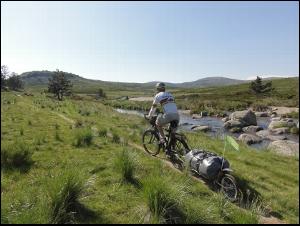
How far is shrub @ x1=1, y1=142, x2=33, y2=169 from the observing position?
35.2ft

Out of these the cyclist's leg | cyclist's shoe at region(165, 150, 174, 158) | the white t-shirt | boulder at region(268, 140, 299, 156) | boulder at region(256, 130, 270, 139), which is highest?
the white t-shirt

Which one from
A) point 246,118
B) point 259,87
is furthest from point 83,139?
point 259,87

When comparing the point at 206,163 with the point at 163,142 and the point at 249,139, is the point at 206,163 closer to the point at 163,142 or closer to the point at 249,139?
the point at 163,142

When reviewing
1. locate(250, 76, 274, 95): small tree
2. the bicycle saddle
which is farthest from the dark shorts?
locate(250, 76, 274, 95): small tree

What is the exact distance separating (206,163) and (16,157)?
20.3ft

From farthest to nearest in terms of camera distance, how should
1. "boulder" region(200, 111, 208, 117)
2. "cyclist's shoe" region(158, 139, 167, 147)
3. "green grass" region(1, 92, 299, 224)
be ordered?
1. "boulder" region(200, 111, 208, 117)
2. "cyclist's shoe" region(158, 139, 167, 147)
3. "green grass" region(1, 92, 299, 224)

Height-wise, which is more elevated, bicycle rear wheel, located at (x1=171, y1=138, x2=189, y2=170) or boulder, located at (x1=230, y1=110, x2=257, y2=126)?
bicycle rear wheel, located at (x1=171, y1=138, x2=189, y2=170)

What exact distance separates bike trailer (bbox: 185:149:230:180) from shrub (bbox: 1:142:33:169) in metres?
5.42

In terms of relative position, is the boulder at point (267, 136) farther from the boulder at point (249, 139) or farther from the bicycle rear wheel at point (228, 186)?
the bicycle rear wheel at point (228, 186)

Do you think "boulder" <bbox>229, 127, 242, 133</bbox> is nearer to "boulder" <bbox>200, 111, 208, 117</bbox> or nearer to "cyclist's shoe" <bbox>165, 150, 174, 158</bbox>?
"boulder" <bbox>200, 111, 208, 117</bbox>

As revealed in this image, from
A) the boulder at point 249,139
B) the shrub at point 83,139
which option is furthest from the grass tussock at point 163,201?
the boulder at point 249,139

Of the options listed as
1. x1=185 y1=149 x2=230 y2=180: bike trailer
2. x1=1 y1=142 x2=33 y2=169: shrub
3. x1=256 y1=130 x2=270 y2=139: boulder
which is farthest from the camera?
x1=256 y1=130 x2=270 y2=139: boulder

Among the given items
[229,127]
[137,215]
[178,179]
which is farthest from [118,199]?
[229,127]

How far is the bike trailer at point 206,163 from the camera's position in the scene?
10.6 meters
